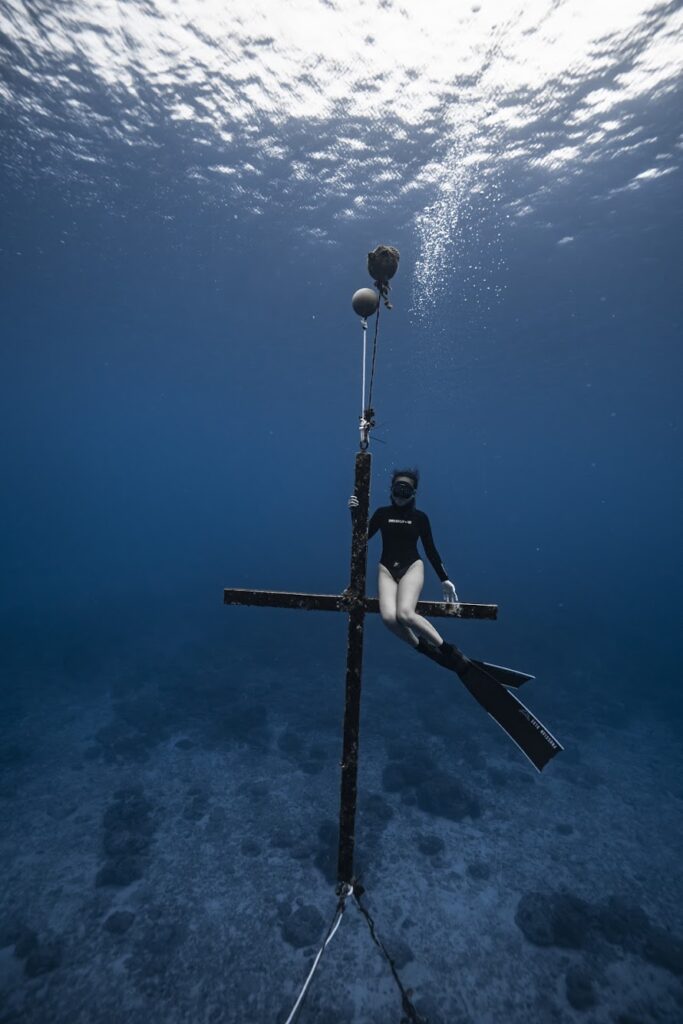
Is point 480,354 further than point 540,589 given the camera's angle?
No

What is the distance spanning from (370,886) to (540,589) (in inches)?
1673

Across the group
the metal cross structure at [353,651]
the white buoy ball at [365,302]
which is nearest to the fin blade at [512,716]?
the metal cross structure at [353,651]

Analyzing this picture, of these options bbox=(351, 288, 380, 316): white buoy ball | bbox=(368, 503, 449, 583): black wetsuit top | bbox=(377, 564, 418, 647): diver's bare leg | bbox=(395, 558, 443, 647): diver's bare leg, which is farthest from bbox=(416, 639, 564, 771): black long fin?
bbox=(351, 288, 380, 316): white buoy ball

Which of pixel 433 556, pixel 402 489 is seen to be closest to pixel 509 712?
pixel 433 556

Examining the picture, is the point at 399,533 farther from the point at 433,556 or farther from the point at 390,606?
the point at 390,606

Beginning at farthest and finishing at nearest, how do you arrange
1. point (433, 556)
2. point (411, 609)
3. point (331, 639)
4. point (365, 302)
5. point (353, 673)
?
1. point (331, 639)
2. point (433, 556)
3. point (411, 609)
4. point (353, 673)
5. point (365, 302)

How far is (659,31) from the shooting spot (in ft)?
34.8

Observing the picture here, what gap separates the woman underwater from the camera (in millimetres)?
3533

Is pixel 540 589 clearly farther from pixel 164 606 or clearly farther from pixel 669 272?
pixel 164 606

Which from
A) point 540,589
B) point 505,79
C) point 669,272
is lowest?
point 540,589

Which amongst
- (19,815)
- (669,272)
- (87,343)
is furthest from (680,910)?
(87,343)

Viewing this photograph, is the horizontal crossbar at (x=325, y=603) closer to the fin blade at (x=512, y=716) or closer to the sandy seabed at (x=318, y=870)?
the fin blade at (x=512, y=716)

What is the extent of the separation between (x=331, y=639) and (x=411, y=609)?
24.9 m

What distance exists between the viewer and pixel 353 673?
3426 millimetres
